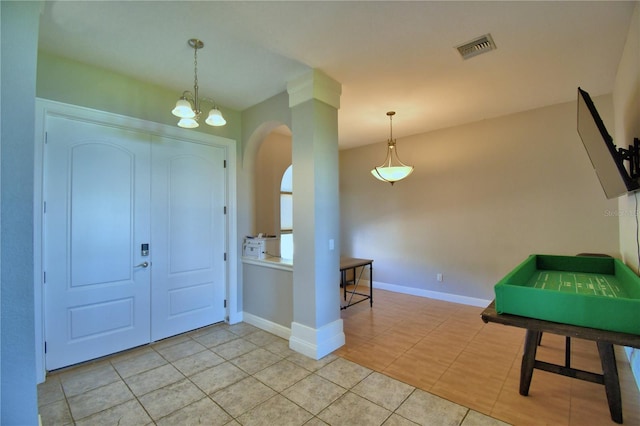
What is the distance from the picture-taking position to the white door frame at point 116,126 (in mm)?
2465

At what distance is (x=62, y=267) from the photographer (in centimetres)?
262

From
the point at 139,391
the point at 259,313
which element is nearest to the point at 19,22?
the point at 139,391

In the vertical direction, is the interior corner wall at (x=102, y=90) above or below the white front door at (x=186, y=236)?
above

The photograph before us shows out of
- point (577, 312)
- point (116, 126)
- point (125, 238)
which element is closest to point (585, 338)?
point (577, 312)

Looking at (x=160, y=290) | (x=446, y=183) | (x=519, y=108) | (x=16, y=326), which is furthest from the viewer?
(x=446, y=183)

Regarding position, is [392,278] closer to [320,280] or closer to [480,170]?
[480,170]

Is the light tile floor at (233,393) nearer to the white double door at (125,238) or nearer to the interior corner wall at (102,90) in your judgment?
the white double door at (125,238)

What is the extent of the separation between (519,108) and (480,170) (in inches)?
37.6

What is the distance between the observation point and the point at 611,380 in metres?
1.88

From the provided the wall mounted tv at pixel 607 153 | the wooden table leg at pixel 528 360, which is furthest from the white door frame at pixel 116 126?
the wall mounted tv at pixel 607 153

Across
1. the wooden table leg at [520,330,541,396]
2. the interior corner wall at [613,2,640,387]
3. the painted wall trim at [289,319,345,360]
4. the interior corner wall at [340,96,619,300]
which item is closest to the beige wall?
the interior corner wall at [613,2,640,387]

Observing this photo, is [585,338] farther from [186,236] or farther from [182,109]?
[186,236]

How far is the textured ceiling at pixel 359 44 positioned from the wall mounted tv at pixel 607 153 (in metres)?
0.71

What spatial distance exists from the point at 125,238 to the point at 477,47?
12.6 ft
